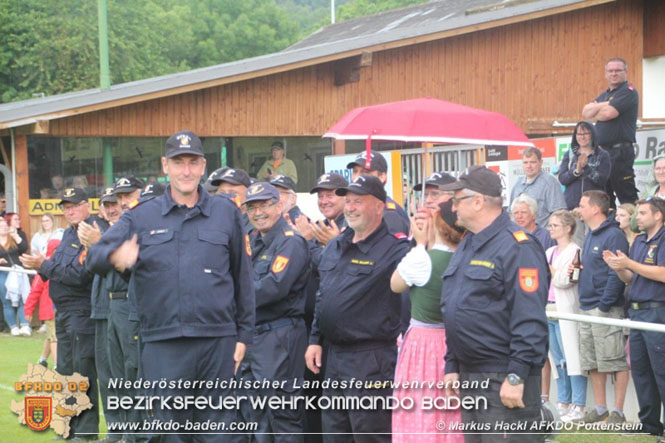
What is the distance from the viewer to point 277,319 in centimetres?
745

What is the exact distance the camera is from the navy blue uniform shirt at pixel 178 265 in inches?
228

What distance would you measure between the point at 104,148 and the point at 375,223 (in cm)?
1251

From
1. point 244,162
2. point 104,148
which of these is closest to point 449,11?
point 244,162

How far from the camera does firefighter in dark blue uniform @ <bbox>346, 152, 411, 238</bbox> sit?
7.12 m

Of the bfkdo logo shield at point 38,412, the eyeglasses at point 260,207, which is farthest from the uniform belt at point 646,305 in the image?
the bfkdo logo shield at point 38,412

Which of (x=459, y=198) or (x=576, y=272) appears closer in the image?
(x=459, y=198)

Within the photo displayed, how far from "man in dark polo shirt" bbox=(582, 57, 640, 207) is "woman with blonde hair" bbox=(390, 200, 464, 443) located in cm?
532

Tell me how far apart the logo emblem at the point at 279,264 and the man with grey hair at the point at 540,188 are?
14.8ft

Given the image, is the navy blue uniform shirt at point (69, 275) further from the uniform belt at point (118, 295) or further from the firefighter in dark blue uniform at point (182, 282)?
the firefighter in dark blue uniform at point (182, 282)

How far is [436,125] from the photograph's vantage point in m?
9.37

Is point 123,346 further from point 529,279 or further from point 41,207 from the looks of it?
point 41,207

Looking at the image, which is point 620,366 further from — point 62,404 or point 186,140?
point 62,404

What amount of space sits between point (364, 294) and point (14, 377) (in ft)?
25.6

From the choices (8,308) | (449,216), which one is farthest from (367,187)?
(8,308)
